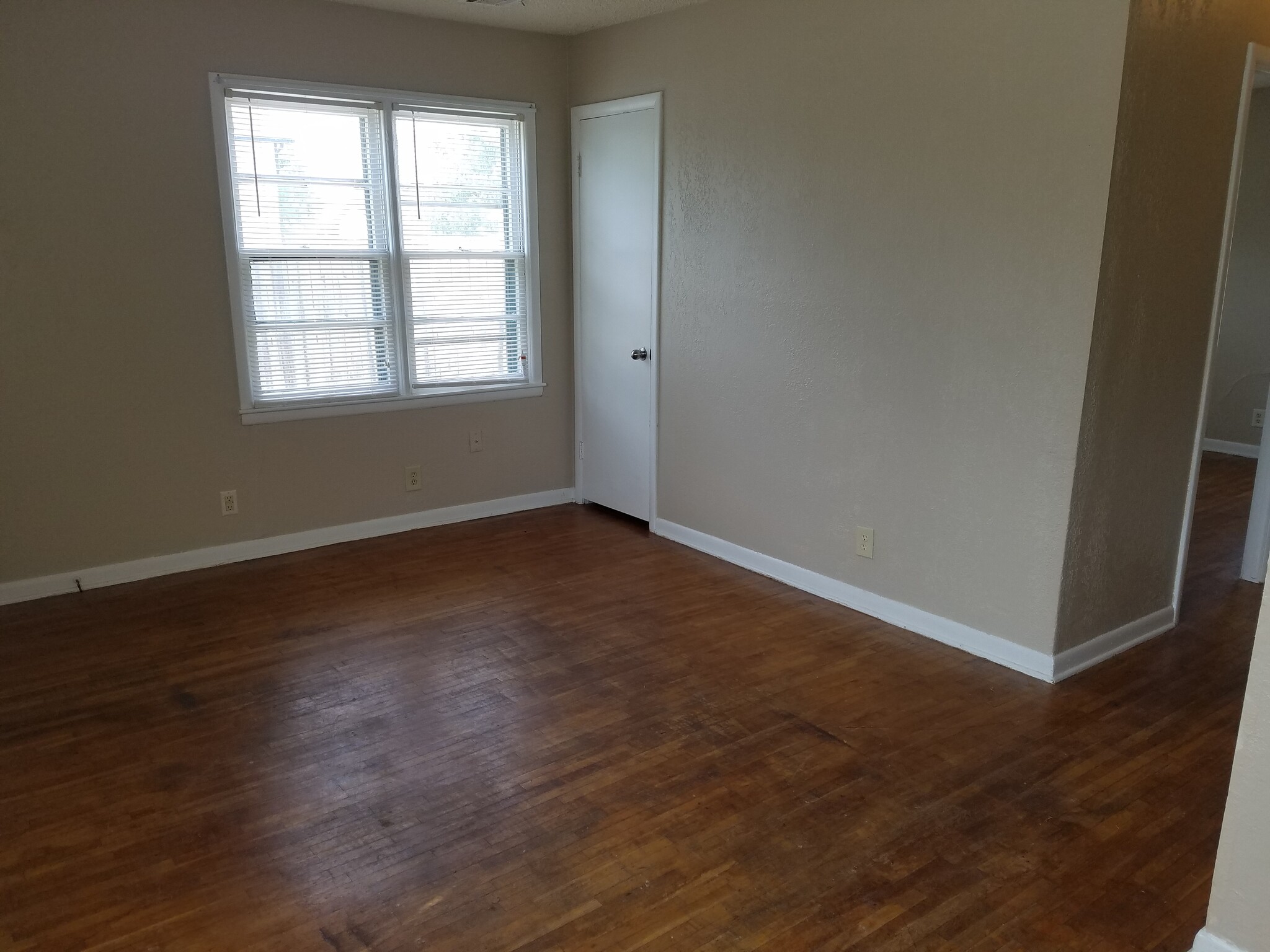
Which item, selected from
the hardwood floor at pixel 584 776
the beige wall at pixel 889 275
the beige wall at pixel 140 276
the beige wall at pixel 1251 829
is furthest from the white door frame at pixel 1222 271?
the beige wall at pixel 140 276

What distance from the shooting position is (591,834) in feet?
7.67

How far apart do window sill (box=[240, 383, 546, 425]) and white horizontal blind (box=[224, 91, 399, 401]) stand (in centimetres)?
7

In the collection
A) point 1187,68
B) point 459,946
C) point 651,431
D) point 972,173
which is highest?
point 1187,68

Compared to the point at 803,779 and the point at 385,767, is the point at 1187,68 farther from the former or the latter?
the point at 385,767

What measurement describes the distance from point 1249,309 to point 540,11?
227 inches

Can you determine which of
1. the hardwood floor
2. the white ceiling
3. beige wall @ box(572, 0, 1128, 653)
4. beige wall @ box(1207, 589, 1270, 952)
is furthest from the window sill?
beige wall @ box(1207, 589, 1270, 952)

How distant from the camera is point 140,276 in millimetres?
3943

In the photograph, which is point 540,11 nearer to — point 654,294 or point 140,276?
point 654,294

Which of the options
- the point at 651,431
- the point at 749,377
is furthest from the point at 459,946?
the point at 651,431

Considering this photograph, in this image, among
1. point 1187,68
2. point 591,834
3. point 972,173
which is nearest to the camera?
point 591,834

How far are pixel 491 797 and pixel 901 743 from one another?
4.10ft

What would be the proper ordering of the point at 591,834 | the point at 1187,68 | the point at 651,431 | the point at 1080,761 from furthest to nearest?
the point at 651,431 → the point at 1187,68 → the point at 1080,761 → the point at 591,834

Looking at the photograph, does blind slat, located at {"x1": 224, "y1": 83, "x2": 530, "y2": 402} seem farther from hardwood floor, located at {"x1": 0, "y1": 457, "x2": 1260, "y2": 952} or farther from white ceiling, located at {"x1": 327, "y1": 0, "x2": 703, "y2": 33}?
hardwood floor, located at {"x1": 0, "y1": 457, "x2": 1260, "y2": 952}

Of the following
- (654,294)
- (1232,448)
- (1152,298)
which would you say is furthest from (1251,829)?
(1232,448)
